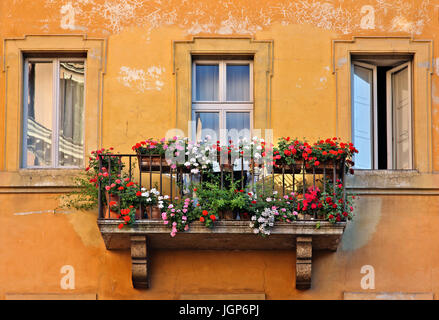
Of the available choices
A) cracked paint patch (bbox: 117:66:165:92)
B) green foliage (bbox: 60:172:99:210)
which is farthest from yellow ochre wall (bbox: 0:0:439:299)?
green foliage (bbox: 60:172:99:210)

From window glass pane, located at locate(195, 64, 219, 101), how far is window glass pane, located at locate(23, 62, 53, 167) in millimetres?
1943

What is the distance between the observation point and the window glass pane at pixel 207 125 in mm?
13383

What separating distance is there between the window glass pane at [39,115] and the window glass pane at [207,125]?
1.93 metres

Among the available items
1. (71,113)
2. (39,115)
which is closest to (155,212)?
(71,113)

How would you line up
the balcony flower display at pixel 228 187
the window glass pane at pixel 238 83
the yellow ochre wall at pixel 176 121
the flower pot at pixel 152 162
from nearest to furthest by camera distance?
1. the balcony flower display at pixel 228 187
2. the flower pot at pixel 152 162
3. the yellow ochre wall at pixel 176 121
4. the window glass pane at pixel 238 83

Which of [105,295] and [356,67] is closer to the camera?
[105,295]

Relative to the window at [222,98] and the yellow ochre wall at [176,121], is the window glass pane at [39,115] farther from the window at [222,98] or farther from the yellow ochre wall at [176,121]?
the window at [222,98]

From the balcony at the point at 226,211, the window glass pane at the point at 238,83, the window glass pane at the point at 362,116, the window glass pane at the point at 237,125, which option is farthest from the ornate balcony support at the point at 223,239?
the window glass pane at the point at 238,83

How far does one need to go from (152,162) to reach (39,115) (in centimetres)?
201

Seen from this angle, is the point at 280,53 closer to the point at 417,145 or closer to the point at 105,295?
the point at 417,145

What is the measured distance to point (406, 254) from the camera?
12828mm

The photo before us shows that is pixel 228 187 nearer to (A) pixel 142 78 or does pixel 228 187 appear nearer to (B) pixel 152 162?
(B) pixel 152 162
